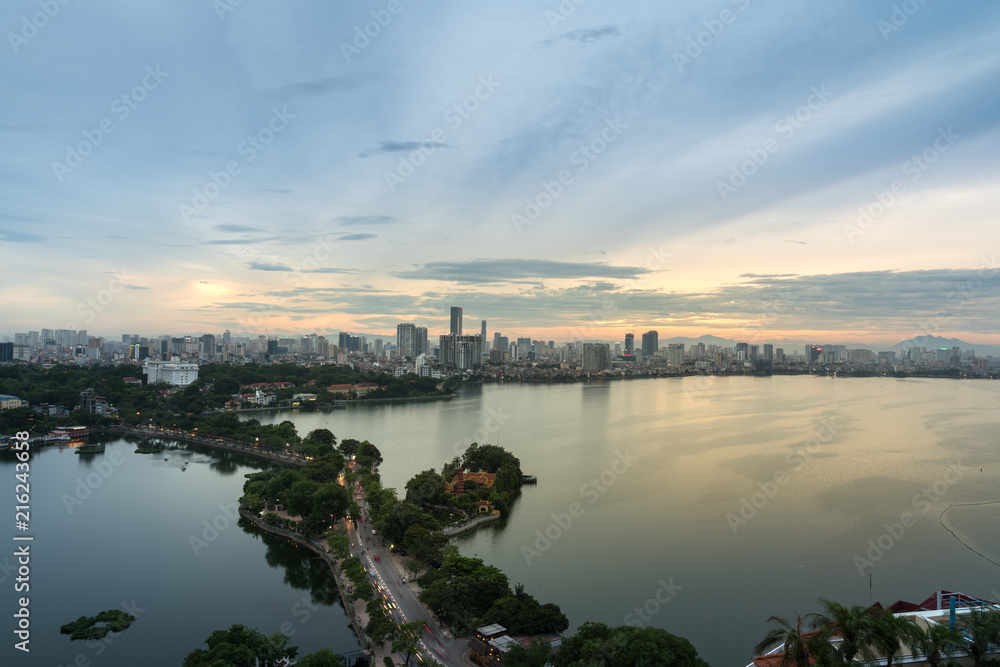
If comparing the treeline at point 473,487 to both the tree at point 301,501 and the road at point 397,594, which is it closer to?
the road at point 397,594

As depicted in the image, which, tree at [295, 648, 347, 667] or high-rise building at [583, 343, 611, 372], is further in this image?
high-rise building at [583, 343, 611, 372]

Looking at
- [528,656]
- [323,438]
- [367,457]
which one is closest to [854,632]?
[528,656]

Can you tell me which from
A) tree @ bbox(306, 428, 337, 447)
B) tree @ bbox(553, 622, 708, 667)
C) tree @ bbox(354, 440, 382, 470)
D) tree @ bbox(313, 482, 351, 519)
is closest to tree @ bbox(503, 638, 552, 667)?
tree @ bbox(553, 622, 708, 667)

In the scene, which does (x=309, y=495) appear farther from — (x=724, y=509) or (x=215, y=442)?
(x=215, y=442)

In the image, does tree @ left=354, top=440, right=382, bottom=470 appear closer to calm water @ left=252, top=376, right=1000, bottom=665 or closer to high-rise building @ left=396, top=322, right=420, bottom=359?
calm water @ left=252, top=376, right=1000, bottom=665

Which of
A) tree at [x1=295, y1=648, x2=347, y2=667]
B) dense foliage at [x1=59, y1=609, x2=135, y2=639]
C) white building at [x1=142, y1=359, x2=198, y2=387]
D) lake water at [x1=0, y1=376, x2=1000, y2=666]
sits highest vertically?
white building at [x1=142, y1=359, x2=198, y2=387]

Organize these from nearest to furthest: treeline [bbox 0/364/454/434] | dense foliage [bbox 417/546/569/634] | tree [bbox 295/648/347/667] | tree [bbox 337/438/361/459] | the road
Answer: tree [bbox 295/648/347/667] < the road < dense foliage [bbox 417/546/569/634] < tree [bbox 337/438/361/459] < treeline [bbox 0/364/454/434]
